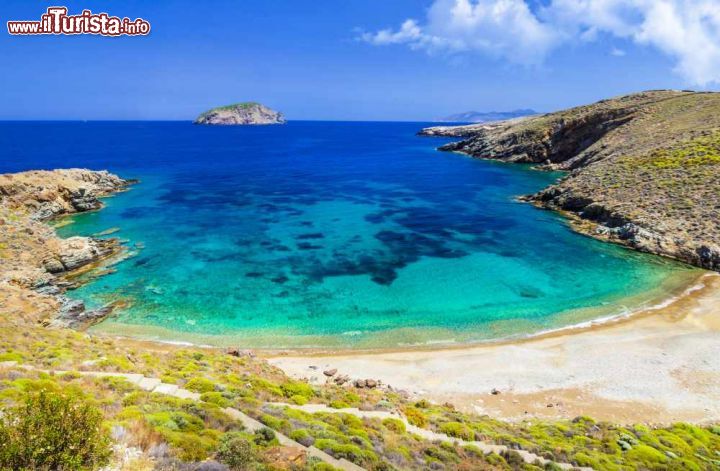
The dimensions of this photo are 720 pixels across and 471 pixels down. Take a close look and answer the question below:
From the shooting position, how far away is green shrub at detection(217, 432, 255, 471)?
36.9 ft

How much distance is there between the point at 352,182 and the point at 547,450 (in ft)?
269

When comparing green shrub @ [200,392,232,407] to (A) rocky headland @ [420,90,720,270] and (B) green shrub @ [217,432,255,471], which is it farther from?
(A) rocky headland @ [420,90,720,270]

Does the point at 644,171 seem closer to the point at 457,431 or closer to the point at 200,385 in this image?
the point at 457,431

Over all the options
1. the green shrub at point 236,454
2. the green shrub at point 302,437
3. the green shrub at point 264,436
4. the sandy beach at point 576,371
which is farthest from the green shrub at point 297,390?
the green shrub at point 236,454

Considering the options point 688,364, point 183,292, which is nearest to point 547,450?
point 688,364

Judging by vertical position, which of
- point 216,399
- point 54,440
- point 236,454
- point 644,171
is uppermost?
point 644,171

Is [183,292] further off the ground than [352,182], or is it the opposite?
[352,182]

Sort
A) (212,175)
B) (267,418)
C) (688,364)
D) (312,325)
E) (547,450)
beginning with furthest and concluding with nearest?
(212,175) < (312,325) < (688,364) < (547,450) < (267,418)

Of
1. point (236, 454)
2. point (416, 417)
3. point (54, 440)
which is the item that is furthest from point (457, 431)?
point (54, 440)

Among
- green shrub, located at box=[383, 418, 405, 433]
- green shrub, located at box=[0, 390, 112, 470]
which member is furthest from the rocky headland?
green shrub, located at box=[0, 390, 112, 470]

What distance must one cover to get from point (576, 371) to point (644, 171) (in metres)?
51.1

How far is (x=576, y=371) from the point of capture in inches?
1025

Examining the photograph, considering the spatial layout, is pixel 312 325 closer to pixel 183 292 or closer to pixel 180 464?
pixel 183 292

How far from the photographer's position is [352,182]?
95.1 meters
